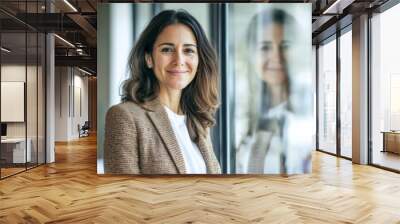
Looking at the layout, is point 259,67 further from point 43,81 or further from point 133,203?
point 43,81

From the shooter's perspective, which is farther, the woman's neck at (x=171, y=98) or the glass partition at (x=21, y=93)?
the glass partition at (x=21, y=93)

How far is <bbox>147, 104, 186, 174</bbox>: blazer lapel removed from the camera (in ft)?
20.1

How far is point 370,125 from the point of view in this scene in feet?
27.1

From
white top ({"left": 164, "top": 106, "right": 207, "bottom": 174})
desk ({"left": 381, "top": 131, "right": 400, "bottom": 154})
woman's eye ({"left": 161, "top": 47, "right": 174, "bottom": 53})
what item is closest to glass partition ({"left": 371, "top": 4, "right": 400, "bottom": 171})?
desk ({"left": 381, "top": 131, "right": 400, "bottom": 154})

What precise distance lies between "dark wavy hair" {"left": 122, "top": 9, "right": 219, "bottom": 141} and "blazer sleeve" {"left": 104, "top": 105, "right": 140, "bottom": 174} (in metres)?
0.32

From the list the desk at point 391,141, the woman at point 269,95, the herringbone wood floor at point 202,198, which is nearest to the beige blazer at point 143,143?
the herringbone wood floor at point 202,198

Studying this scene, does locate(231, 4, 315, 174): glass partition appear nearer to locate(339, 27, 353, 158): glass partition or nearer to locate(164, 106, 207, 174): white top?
locate(164, 106, 207, 174): white top

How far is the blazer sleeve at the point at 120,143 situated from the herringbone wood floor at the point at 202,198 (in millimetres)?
221

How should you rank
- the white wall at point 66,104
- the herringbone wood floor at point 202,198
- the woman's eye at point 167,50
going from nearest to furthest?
the herringbone wood floor at point 202,198
the woman's eye at point 167,50
the white wall at point 66,104

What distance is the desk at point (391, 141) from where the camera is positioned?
24.3 feet

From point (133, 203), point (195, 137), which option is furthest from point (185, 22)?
point (133, 203)

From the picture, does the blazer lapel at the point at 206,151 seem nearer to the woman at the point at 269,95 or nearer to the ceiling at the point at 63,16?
the woman at the point at 269,95

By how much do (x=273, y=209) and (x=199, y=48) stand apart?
300 cm

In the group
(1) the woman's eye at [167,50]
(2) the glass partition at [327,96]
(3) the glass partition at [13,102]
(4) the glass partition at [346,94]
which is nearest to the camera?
(1) the woman's eye at [167,50]
